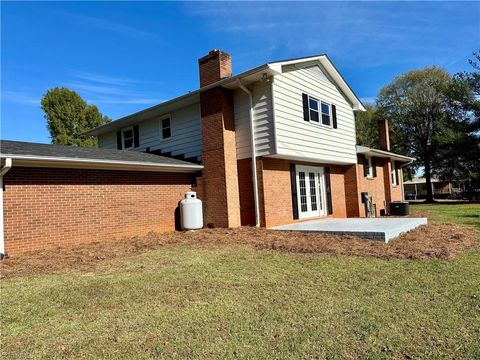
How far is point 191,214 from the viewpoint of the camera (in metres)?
11.7

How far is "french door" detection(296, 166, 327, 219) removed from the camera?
14.0m

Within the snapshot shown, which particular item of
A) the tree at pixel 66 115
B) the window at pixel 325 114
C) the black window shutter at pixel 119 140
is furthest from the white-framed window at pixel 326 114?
the tree at pixel 66 115

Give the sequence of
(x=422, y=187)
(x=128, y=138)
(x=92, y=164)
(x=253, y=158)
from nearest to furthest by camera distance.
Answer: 1. (x=92, y=164)
2. (x=253, y=158)
3. (x=128, y=138)
4. (x=422, y=187)

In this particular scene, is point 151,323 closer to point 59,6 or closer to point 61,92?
point 59,6

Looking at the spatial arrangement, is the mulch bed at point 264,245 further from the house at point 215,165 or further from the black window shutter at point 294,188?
the black window shutter at point 294,188

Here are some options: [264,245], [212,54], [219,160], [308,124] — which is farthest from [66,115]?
[264,245]

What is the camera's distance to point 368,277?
589 centimetres

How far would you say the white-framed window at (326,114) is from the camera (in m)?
14.5

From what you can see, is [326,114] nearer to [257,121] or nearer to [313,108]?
[313,108]

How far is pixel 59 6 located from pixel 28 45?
2.92 m

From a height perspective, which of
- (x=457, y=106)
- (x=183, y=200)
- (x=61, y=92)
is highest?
(x=61, y=92)

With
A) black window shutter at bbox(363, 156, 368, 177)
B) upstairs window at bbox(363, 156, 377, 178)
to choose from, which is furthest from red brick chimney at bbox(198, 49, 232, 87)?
upstairs window at bbox(363, 156, 377, 178)

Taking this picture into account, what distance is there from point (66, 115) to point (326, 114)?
28466mm

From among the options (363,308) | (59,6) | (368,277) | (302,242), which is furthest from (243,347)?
(59,6)
